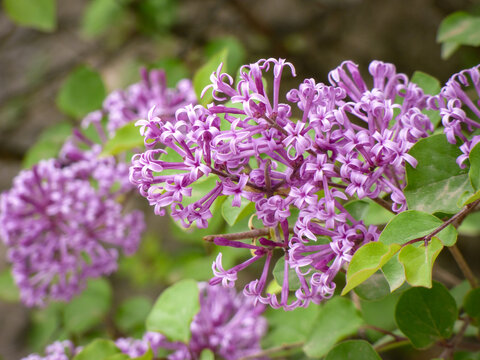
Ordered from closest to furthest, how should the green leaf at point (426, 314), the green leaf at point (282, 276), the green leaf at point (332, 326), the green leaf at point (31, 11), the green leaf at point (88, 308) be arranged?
1. the green leaf at point (282, 276)
2. the green leaf at point (426, 314)
3. the green leaf at point (332, 326)
4. the green leaf at point (31, 11)
5. the green leaf at point (88, 308)

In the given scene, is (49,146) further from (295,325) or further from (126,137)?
(295,325)

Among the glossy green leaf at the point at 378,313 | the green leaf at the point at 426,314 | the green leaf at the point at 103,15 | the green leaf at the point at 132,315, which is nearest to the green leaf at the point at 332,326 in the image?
the glossy green leaf at the point at 378,313

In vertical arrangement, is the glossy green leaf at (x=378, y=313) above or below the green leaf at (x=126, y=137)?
below

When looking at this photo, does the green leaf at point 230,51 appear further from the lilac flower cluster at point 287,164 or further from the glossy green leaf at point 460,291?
the lilac flower cluster at point 287,164

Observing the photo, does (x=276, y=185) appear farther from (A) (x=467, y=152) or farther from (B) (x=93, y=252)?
(B) (x=93, y=252)

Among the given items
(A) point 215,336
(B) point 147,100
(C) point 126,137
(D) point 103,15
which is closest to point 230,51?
(D) point 103,15

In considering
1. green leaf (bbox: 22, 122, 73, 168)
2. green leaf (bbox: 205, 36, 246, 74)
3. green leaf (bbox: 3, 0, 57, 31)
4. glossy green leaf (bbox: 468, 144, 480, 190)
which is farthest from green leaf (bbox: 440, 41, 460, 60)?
green leaf (bbox: 22, 122, 73, 168)
